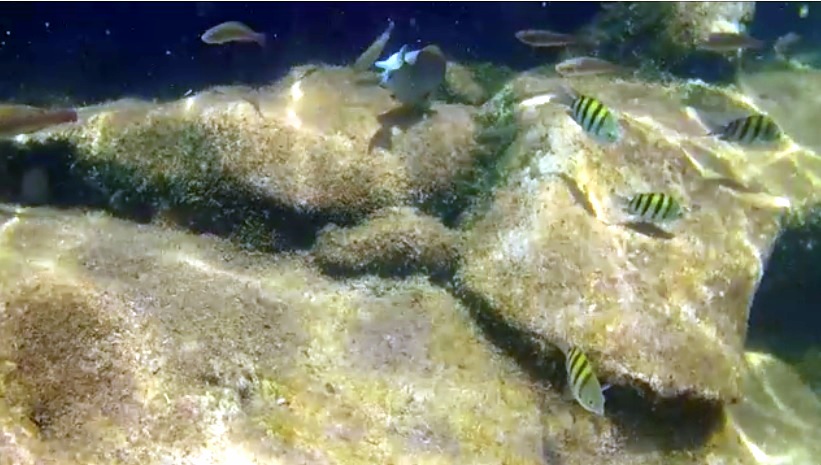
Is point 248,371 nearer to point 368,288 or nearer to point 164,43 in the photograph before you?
point 368,288

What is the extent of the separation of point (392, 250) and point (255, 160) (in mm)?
1165

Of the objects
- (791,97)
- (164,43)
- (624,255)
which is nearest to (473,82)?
(624,255)

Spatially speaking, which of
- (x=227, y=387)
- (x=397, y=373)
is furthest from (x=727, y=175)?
(x=227, y=387)

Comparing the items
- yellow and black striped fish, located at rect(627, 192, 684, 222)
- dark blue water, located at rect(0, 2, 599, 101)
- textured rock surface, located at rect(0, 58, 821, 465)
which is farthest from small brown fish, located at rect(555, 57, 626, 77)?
dark blue water, located at rect(0, 2, 599, 101)

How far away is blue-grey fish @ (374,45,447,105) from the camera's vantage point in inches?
188

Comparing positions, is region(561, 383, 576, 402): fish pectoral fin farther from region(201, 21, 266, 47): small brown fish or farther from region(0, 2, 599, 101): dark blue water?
region(0, 2, 599, 101): dark blue water

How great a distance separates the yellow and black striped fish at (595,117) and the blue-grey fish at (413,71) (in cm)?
111

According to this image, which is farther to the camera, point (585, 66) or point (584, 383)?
point (585, 66)

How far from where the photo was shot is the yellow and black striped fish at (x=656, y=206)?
164 inches

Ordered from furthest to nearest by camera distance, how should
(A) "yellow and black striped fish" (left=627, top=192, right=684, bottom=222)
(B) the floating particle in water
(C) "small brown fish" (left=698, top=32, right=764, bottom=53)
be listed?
1. (B) the floating particle in water
2. (C) "small brown fish" (left=698, top=32, right=764, bottom=53)
3. (A) "yellow and black striped fish" (left=627, top=192, right=684, bottom=222)

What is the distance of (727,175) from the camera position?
217 inches

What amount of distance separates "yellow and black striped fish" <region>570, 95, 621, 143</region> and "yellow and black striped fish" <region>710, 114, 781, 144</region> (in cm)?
109

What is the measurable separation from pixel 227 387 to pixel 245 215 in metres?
1.67

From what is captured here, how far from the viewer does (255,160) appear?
4.71 meters
